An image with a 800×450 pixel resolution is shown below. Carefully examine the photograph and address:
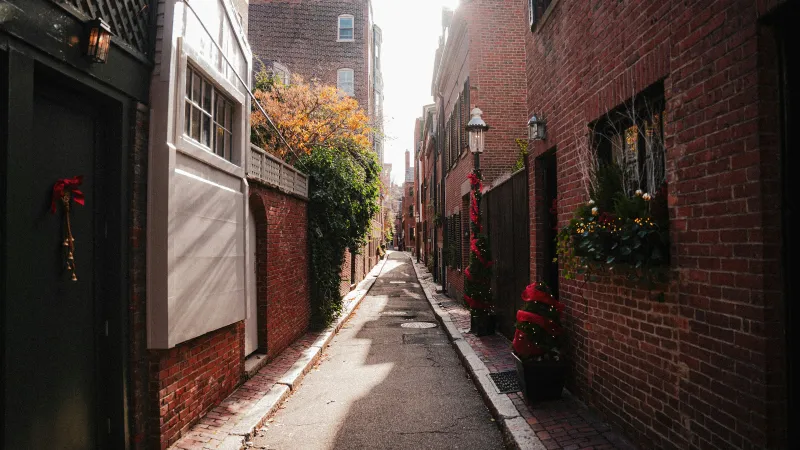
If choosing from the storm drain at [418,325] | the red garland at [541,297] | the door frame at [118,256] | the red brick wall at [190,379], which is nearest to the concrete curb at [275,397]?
the red brick wall at [190,379]

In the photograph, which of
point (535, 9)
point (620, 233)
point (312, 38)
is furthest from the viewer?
point (312, 38)

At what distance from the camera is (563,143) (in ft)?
18.4

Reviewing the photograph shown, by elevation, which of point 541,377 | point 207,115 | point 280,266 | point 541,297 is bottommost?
point 541,377

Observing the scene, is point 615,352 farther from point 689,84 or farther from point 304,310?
point 304,310

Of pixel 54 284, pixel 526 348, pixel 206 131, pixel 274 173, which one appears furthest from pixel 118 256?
pixel 526 348

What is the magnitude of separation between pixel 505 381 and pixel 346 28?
2319 cm

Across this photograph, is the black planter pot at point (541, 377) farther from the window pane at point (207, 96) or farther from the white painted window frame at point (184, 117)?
the window pane at point (207, 96)

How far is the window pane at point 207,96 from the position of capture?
16.9 feet

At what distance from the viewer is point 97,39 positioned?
3.34 meters

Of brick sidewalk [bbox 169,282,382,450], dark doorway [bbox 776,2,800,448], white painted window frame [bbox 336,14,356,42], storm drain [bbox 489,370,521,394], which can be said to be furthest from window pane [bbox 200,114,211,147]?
white painted window frame [bbox 336,14,356,42]

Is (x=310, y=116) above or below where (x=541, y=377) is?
above

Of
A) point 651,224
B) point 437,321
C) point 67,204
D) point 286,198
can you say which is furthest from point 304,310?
point 651,224

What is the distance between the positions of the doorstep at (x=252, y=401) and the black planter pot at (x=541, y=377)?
2.85 metres

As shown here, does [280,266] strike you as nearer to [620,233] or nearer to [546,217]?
[546,217]
